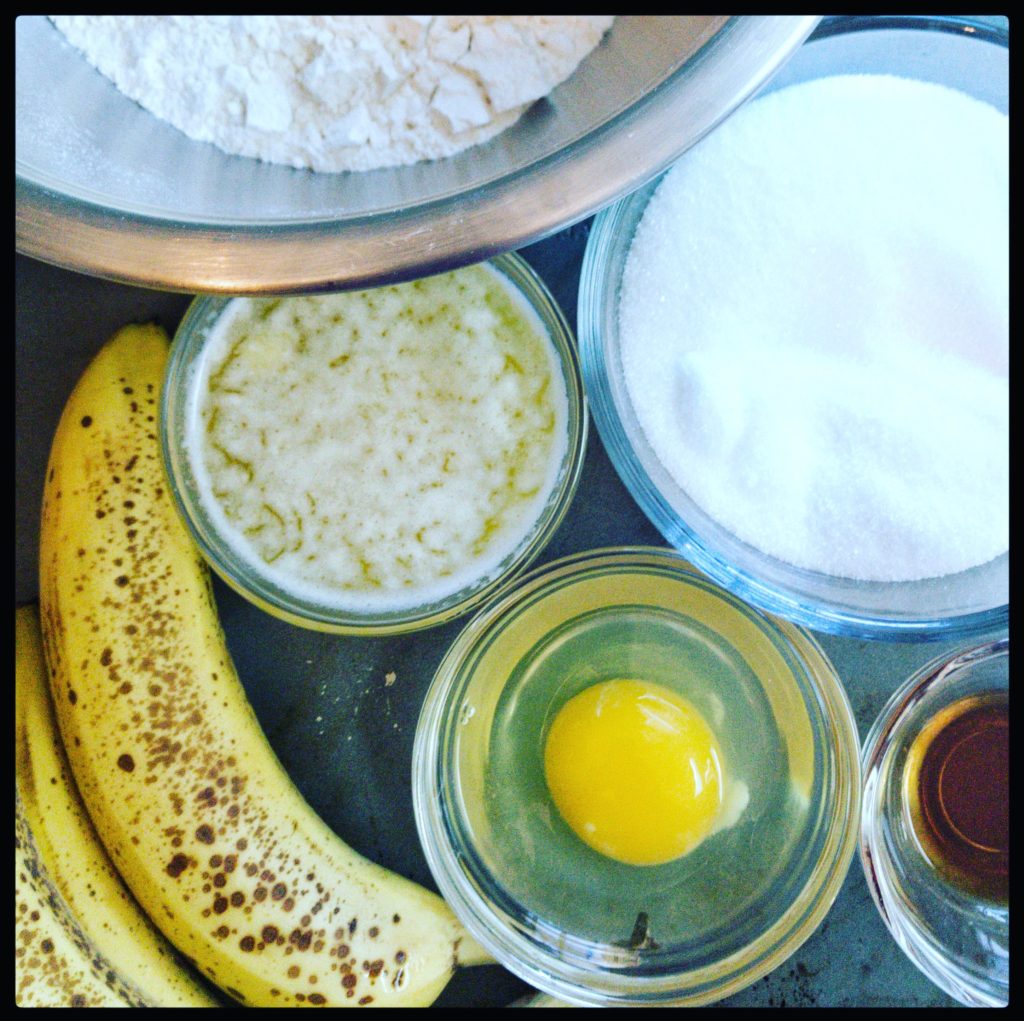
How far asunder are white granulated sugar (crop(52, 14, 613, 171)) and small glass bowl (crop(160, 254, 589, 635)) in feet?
0.95

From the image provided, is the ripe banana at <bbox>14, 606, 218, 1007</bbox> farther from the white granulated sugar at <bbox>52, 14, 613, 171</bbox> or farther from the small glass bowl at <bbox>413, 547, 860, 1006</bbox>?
the white granulated sugar at <bbox>52, 14, 613, 171</bbox>

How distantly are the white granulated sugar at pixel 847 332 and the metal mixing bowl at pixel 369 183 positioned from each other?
0.22 meters

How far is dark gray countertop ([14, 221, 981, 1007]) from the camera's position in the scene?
103 centimetres

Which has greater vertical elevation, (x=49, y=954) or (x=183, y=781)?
(x=183, y=781)

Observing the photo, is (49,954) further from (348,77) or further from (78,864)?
(348,77)

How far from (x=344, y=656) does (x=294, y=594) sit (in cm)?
9

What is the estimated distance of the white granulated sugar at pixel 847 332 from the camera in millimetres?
843

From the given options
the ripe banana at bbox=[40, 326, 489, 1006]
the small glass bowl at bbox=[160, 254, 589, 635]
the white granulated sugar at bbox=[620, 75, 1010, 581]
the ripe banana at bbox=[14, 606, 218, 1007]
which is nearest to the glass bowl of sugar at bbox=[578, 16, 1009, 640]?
the white granulated sugar at bbox=[620, 75, 1010, 581]

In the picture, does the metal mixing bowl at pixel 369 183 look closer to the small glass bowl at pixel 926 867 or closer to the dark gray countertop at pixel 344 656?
the dark gray countertop at pixel 344 656

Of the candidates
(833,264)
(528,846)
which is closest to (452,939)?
(528,846)

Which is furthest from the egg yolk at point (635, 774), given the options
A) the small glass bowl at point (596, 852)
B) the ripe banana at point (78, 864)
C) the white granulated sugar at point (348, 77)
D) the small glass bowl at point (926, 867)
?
the white granulated sugar at point (348, 77)

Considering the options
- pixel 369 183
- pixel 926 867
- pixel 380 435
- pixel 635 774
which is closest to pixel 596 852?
pixel 635 774

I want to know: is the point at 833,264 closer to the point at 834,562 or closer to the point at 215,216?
A: the point at 834,562

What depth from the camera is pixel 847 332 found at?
33.5 inches
